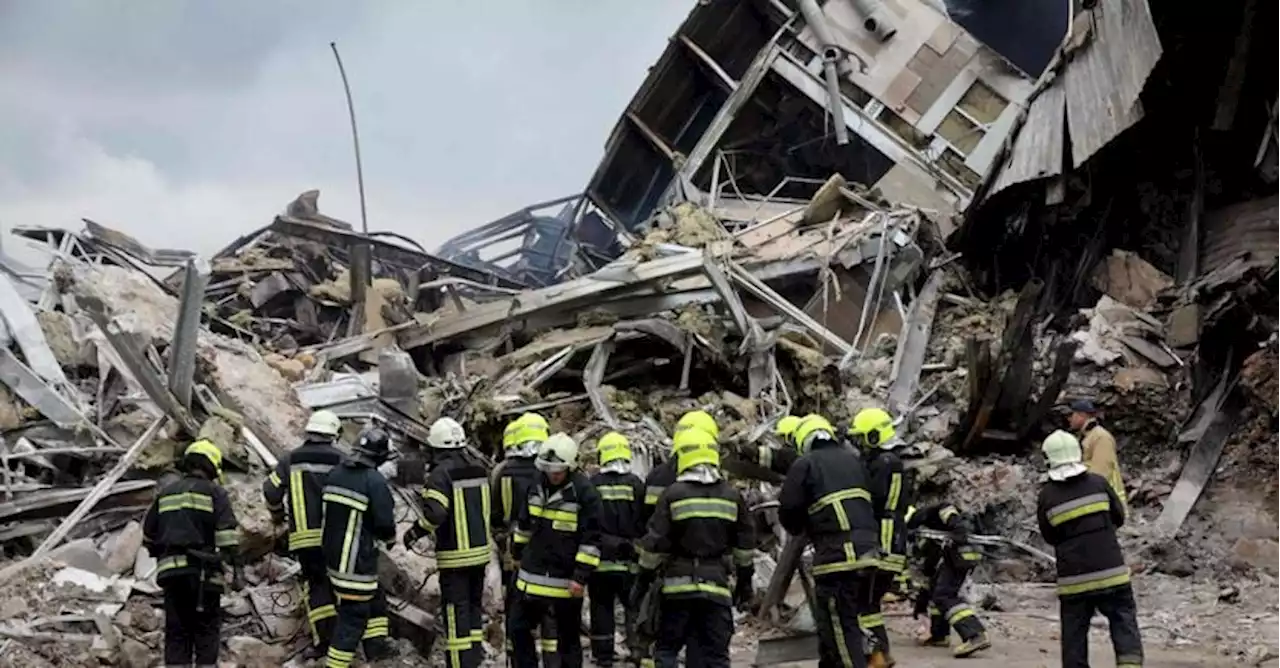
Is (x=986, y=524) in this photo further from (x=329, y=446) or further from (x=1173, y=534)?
(x=329, y=446)

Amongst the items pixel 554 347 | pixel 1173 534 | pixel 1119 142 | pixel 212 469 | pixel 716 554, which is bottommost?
pixel 1173 534

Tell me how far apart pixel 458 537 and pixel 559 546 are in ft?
1.84

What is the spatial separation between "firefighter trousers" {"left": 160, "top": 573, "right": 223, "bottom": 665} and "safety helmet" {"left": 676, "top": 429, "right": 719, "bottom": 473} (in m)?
2.51

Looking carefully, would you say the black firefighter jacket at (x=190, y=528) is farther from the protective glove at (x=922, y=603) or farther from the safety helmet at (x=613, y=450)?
the protective glove at (x=922, y=603)

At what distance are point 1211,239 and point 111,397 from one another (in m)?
9.35

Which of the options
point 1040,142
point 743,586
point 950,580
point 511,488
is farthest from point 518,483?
point 1040,142

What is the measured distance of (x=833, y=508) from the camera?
5.66 meters

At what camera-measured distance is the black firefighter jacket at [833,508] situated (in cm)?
565

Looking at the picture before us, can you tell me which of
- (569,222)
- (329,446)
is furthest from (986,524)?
(569,222)

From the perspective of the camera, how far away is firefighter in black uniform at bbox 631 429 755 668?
556cm

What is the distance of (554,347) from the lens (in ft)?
33.3

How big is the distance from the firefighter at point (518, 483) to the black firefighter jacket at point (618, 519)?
0.38m

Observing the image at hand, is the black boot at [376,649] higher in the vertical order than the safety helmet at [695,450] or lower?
lower

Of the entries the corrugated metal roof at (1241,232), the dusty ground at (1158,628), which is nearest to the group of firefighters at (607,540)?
the dusty ground at (1158,628)
